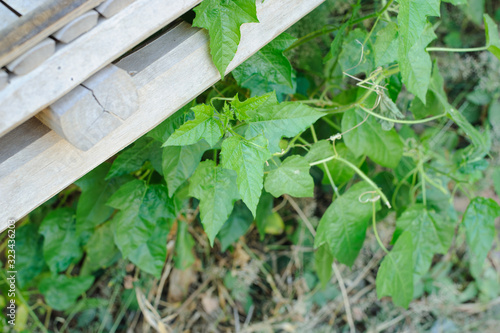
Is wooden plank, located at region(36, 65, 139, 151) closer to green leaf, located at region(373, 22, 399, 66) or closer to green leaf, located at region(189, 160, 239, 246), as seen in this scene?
green leaf, located at region(189, 160, 239, 246)

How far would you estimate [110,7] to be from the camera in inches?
26.8

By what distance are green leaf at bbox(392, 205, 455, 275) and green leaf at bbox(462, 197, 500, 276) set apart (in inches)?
2.5

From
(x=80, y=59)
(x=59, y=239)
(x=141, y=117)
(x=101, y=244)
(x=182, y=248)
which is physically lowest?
(x=182, y=248)

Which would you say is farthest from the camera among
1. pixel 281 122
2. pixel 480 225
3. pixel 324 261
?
pixel 324 261

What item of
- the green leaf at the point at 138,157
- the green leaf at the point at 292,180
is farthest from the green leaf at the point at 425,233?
the green leaf at the point at 138,157

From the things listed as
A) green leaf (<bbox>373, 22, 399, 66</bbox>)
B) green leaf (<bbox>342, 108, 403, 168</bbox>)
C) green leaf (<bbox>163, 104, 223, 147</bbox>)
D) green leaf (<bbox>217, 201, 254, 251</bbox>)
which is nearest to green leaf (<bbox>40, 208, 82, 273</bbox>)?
green leaf (<bbox>217, 201, 254, 251</bbox>)

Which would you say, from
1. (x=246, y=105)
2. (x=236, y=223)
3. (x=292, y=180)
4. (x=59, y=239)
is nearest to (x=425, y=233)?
(x=292, y=180)

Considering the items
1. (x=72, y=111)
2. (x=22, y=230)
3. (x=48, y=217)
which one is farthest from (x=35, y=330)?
(x=72, y=111)

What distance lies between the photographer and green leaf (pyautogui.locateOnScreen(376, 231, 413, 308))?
47.1 inches

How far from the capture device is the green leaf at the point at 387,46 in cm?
103

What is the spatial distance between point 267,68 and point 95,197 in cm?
77

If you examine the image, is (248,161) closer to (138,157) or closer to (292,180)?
(292,180)

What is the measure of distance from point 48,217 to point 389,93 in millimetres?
1356

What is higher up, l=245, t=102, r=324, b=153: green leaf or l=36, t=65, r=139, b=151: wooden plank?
l=36, t=65, r=139, b=151: wooden plank
